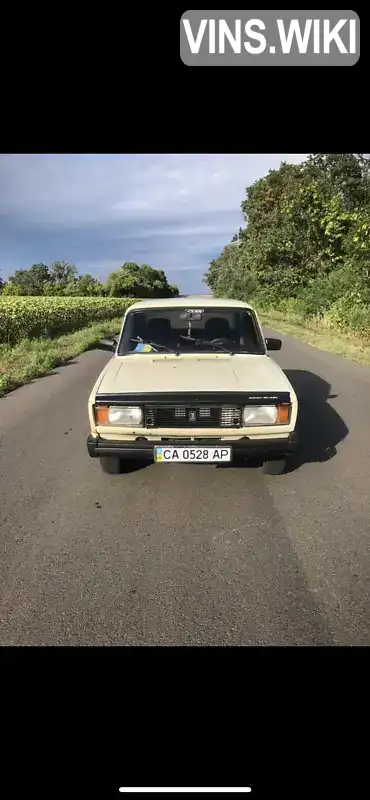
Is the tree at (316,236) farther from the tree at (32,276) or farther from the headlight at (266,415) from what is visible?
the tree at (32,276)

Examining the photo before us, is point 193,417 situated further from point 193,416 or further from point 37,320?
point 37,320

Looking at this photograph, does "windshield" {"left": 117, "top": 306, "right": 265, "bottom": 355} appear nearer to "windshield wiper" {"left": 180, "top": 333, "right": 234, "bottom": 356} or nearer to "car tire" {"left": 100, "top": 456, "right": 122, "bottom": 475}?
"windshield wiper" {"left": 180, "top": 333, "right": 234, "bottom": 356}

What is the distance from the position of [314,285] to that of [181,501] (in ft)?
72.3

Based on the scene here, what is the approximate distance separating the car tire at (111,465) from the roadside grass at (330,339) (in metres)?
8.38

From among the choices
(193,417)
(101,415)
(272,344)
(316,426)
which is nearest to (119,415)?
(101,415)

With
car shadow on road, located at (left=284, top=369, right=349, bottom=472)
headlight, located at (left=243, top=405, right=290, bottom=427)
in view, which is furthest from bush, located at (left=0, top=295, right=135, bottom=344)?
headlight, located at (left=243, top=405, right=290, bottom=427)

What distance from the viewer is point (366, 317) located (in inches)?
→ 625

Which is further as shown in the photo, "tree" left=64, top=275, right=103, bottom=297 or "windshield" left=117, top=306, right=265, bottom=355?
"tree" left=64, top=275, right=103, bottom=297

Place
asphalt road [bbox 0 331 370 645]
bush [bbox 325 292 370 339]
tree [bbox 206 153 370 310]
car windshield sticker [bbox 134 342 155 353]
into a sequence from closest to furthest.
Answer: asphalt road [bbox 0 331 370 645] → car windshield sticker [bbox 134 342 155 353] → bush [bbox 325 292 370 339] → tree [bbox 206 153 370 310]

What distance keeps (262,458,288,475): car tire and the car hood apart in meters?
0.67

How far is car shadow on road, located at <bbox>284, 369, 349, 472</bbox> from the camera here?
5121 mm

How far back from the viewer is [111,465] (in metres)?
4.50
